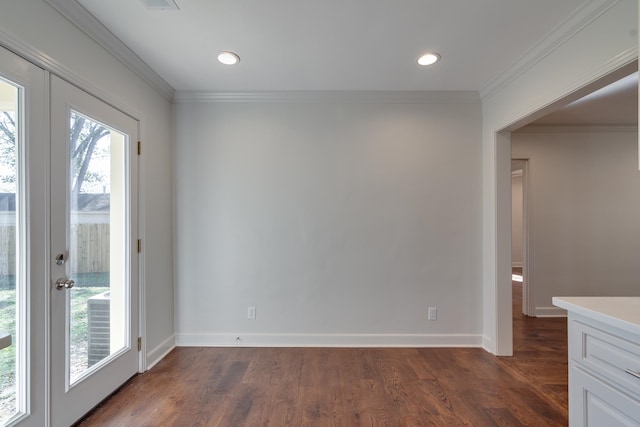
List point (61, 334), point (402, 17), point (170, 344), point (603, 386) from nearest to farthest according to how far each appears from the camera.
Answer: point (603, 386), point (61, 334), point (402, 17), point (170, 344)

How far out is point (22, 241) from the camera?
1431mm

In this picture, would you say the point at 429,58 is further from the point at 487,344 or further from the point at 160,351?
the point at 160,351

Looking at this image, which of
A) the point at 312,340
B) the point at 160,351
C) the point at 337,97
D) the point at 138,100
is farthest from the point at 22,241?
the point at 337,97

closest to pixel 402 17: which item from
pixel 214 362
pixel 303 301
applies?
pixel 303 301

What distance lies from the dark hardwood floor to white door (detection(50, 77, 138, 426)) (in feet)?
0.87

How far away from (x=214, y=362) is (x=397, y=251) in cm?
200

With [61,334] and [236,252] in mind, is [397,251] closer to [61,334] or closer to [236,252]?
[236,252]

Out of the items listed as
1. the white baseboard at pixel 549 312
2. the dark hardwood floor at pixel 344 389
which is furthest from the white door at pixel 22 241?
the white baseboard at pixel 549 312

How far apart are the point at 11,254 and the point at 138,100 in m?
1.47

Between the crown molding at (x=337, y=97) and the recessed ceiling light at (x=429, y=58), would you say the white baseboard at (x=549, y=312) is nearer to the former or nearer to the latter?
the crown molding at (x=337, y=97)

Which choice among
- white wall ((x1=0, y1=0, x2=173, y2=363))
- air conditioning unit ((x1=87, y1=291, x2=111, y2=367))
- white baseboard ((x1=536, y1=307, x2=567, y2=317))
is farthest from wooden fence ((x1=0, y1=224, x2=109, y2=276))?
white baseboard ((x1=536, y1=307, x2=567, y2=317))

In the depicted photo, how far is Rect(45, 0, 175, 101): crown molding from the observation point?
164cm

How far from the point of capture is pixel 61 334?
1.63 metres

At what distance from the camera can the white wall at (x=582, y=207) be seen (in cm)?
362
